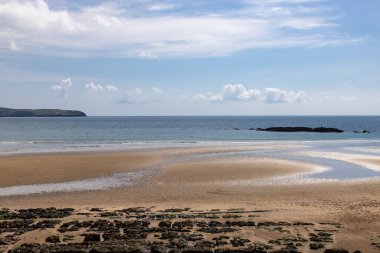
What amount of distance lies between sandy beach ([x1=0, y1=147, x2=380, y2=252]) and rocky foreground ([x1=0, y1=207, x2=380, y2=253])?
0.20 metres

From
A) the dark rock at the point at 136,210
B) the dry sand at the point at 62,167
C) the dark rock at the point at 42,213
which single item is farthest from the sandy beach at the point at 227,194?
the dark rock at the point at 42,213

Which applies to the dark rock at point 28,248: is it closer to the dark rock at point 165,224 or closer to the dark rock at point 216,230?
the dark rock at point 165,224

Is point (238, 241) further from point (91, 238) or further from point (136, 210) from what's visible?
point (136, 210)

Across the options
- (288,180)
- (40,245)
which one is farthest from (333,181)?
(40,245)

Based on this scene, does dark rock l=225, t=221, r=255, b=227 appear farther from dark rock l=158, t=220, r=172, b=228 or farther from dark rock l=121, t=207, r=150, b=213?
dark rock l=121, t=207, r=150, b=213

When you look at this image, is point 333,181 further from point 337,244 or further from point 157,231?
point 157,231

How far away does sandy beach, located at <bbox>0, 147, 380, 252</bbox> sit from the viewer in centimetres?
1508

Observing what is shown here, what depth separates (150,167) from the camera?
31.6m

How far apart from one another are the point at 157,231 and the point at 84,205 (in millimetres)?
5769

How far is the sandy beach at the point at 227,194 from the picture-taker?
15.1 metres

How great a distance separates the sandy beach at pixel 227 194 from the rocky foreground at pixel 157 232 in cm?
20

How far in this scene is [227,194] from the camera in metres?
21.3

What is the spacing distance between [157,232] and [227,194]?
8048 millimetres

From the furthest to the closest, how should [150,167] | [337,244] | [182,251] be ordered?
[150,167]
[337,244]
[182,251]
